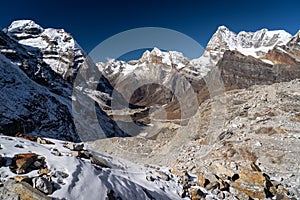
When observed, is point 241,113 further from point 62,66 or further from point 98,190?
point 62,66

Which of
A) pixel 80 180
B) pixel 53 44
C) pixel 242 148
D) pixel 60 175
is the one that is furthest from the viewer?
pixel 53 44

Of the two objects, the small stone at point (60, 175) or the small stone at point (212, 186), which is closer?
the small stone at point (60, 175)

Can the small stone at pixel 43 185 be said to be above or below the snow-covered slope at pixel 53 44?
above

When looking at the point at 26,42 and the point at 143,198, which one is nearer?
the point at 143,198

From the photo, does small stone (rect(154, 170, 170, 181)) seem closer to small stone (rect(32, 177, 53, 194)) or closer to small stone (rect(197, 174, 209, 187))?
small stone (rect(197, 174, 209, 187))

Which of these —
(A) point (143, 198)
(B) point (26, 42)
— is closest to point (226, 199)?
(A) point (143, 198)

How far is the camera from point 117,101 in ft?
276

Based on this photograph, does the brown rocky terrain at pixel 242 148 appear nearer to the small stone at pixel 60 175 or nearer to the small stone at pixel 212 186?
the small stone at pixel 212 186

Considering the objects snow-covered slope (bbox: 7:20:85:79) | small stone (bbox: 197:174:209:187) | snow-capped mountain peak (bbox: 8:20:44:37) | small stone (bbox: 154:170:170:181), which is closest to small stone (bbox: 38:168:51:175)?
small stone (bbox: 154:170:170:181)

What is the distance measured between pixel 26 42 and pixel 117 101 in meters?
46.4

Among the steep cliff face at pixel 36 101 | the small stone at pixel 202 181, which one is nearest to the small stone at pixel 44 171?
the small stone at pixel 202 181

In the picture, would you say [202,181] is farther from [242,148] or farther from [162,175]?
[242,148]

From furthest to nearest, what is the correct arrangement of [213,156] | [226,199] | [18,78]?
[18,78] → [213,156] → [226,199]

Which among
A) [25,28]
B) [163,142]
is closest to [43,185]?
[163,142]
